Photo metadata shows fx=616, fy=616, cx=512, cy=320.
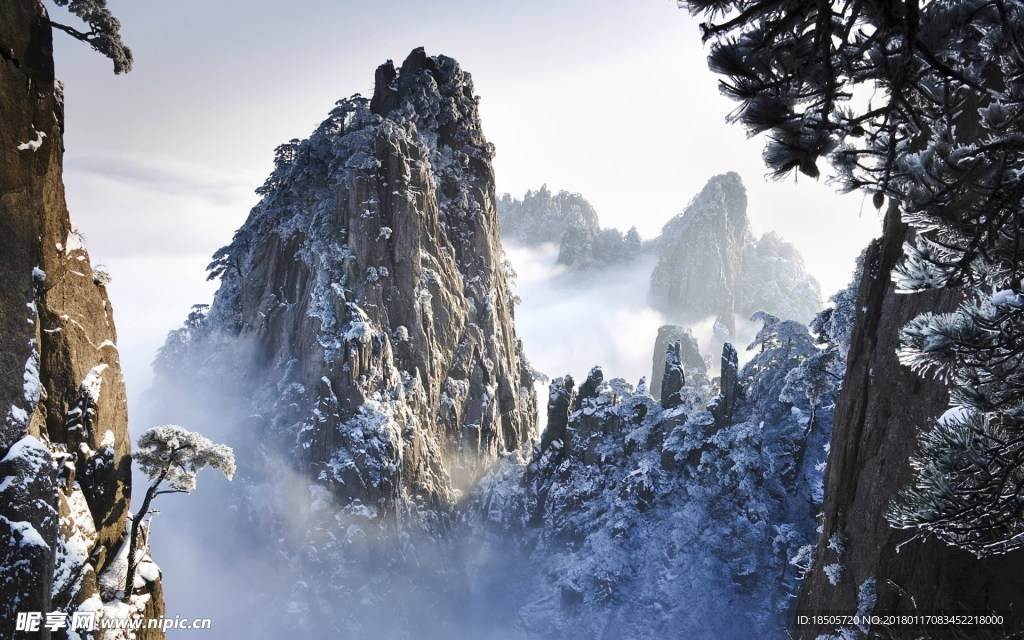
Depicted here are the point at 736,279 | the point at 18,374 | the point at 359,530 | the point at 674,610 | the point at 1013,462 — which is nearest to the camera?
the point at 1013,462

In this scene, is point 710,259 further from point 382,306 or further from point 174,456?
point 174,456

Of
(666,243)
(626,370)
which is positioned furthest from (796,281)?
(626,370)

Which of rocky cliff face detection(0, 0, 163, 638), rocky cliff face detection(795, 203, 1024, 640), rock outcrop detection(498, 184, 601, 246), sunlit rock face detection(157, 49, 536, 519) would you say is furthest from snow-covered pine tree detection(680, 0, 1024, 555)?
rock outcrop detection(498, 184, 601, 246)

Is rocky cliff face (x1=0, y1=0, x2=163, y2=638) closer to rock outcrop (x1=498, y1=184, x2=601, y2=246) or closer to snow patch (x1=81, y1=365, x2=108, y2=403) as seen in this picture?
snow patch (x1=81, y1=365, x2=108, y2=403)

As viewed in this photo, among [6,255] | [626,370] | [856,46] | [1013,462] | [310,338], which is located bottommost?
[1013,462]

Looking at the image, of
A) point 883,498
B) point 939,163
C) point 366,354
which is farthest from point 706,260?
point 939,163

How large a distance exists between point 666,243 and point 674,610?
92297 mm

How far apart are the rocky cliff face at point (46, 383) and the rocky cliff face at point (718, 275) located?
348 feet

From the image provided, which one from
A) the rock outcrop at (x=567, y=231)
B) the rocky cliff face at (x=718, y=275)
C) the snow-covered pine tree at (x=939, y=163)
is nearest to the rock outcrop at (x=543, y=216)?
the rock outcrop at (x=567, y=231)

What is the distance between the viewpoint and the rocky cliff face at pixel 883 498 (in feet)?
30.5

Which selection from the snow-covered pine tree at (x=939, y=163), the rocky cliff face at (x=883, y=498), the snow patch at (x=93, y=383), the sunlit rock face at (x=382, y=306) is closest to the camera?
the snow-covered pine tree at (x=939, y=163)

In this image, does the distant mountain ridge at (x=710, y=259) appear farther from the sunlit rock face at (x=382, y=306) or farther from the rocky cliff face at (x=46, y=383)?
the rocky cliff face at (x=46, y=383)

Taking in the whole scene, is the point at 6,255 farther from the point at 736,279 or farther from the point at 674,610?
the point at 736,279

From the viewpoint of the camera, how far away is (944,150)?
14.6ft
